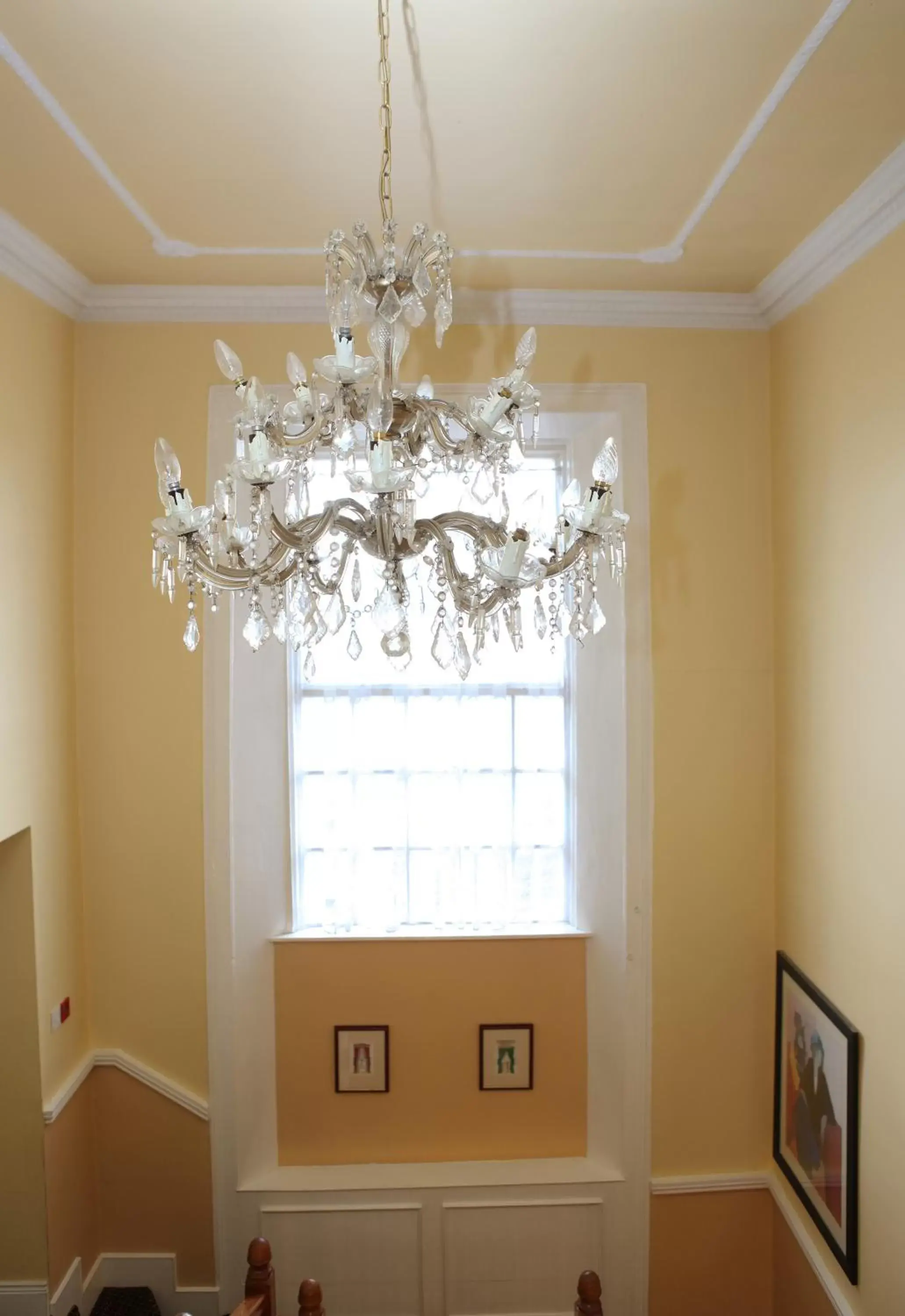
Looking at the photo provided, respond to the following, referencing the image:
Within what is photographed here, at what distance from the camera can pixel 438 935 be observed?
3.53 meters

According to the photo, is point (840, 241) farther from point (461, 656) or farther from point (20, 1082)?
point (20, 1082)

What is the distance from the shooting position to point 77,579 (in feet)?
11.0

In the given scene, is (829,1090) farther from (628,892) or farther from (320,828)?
(320,828)

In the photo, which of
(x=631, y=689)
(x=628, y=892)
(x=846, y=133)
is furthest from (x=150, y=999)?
(x=846, y=133)

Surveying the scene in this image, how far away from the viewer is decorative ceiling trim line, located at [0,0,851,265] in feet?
6.10

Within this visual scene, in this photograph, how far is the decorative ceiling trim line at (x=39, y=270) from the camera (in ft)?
8.90

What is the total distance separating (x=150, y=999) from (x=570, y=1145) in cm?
172

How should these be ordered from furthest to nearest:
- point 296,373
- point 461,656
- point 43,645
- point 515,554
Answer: point 43,645
point 296,373
point 461,656
point 515,554

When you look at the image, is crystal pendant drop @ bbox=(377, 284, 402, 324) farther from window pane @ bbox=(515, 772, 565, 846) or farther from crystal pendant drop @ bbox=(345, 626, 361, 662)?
window pane @ bbox=(515, 772, 565, 846)

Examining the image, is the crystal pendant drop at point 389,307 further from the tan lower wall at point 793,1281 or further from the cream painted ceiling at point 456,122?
the tan lower wall at point 793,1281

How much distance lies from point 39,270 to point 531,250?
1.56 meters

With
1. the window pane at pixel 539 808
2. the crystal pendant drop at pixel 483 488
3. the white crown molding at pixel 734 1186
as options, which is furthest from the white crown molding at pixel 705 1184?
the crystal pendant drop at pixel 483 488

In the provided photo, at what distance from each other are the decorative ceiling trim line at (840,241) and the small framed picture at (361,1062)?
9.93 feet

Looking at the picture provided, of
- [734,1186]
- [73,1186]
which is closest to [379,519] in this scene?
[73,1186]
